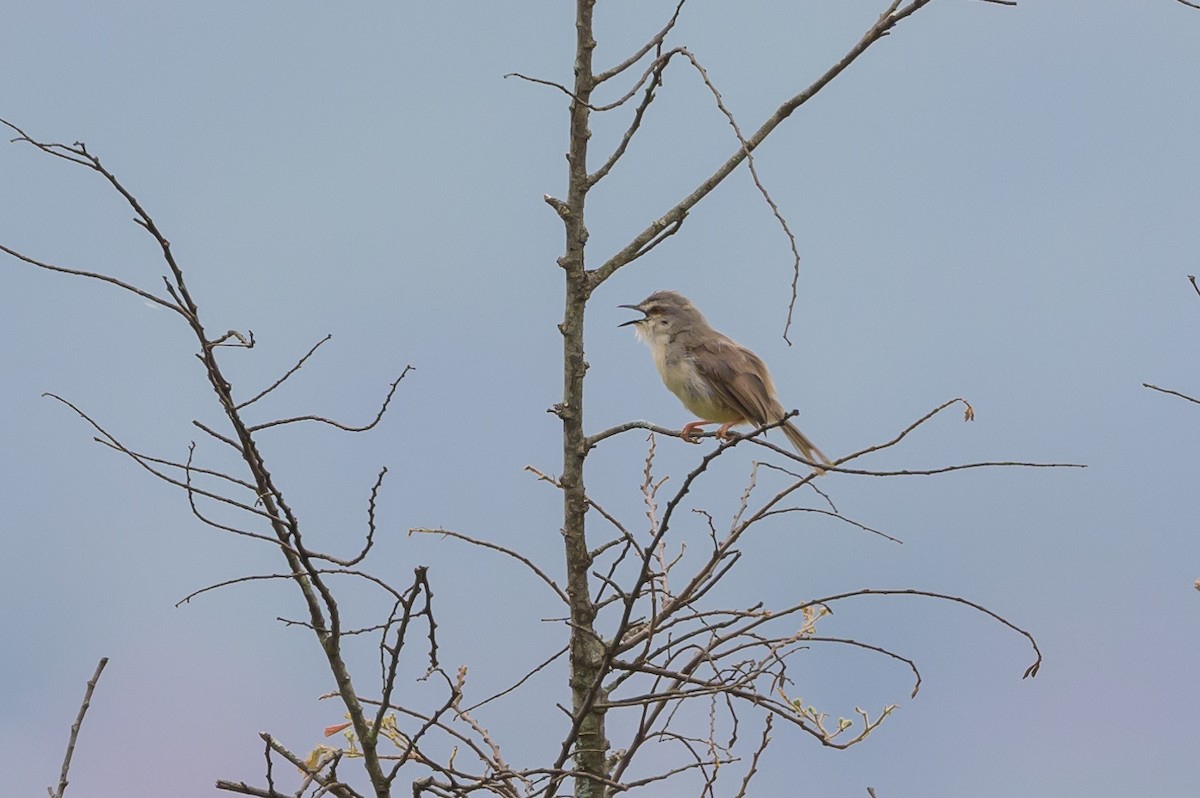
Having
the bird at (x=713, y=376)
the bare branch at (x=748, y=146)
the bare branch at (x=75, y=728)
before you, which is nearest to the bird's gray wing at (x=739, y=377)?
the bird at (x=713, y=376)

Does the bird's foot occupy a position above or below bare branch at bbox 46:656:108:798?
above

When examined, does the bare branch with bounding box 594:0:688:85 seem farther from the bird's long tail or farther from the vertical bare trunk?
the bird's long tail

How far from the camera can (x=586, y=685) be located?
3891 mm

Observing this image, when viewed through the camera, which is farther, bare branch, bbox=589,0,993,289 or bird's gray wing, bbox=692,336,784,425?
bird's gray wing, bbox=692,336,784,425

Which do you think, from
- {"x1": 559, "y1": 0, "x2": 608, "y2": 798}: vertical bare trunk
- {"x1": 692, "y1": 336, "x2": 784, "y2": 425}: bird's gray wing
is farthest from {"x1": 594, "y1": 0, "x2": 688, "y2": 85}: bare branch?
{"x1": 692, "y1": 336, "x2": 784, "y2": 425}: bird's gray wing

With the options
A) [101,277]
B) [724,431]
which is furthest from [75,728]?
[724,431]

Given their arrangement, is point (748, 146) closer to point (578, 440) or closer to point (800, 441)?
point (578, 440)

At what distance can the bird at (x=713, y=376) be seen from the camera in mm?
5434

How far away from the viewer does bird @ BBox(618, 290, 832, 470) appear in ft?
17.8

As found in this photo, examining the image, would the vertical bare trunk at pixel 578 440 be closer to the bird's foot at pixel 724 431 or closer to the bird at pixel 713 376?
the bird's foot at pixel 724 431

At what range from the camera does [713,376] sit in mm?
5516

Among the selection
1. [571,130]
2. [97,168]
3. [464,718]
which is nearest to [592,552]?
[464,718]

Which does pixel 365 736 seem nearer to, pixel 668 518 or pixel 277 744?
pixel 277 744

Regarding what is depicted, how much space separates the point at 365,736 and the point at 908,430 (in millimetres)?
1739
